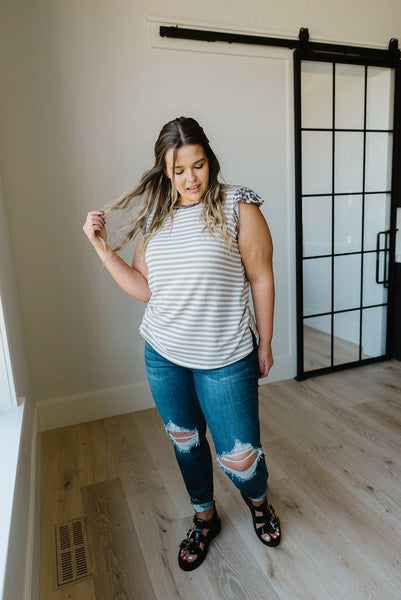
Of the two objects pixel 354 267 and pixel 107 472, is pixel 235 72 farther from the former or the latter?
pixel 107 472

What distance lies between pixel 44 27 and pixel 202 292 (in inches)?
72.4

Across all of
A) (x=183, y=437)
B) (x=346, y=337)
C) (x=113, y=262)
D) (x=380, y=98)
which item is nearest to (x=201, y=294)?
(x=113, y=262)

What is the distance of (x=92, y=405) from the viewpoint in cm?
259

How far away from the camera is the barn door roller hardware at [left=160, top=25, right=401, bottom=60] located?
7.75ft

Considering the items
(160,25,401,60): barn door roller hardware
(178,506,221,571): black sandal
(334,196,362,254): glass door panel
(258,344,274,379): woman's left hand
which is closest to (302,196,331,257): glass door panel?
(334,196,362,254): glass door panel

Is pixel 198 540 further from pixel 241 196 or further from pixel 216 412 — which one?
pixel 241 196

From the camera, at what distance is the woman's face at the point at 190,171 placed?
1243mm

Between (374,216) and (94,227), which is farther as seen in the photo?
(374,216)

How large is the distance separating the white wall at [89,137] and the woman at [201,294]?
3.50 feet

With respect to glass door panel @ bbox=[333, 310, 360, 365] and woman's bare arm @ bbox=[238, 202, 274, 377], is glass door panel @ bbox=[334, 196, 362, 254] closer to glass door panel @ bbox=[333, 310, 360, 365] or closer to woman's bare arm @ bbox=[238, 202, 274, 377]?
glass door panel @ bbox=[333, 310, 360, 365]

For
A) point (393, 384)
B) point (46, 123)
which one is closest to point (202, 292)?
point (46, 123)

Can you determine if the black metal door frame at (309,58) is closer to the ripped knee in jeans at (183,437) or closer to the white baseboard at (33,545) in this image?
the ripped knee in jeans at (183,437)

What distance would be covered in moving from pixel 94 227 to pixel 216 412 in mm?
690

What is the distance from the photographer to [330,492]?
182 centimetres
